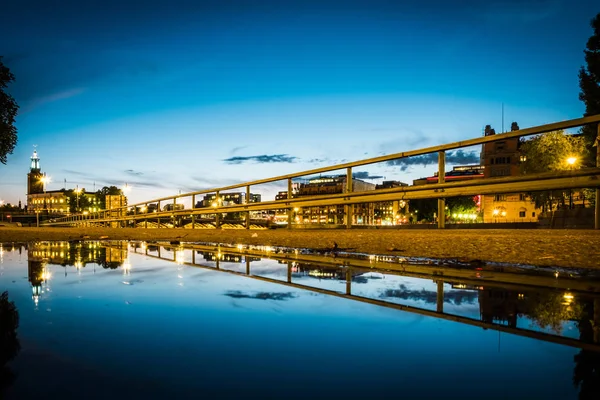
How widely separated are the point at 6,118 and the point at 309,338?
14.3 meters

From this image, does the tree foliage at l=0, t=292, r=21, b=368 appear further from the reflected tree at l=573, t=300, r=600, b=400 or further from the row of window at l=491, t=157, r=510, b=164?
the row of window at l=491, t=157, r=510, b=164

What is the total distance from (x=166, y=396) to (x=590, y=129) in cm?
2962

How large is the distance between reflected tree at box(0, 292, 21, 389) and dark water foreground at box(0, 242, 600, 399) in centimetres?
2

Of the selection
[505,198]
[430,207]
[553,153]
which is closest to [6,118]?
[553,153]

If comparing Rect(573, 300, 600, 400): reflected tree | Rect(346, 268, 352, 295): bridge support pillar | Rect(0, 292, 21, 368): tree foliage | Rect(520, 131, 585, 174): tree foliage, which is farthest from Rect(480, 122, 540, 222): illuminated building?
Rect(0, 292, 21, 368): tree foliage

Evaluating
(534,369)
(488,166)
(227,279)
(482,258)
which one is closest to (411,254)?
(482,258)

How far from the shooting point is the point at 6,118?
12289 millimetres

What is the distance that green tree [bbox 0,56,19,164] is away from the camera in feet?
37.7

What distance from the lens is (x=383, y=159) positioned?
7656mm

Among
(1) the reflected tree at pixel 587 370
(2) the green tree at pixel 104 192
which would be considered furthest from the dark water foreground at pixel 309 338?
(2) the green tree at pixel 104 192

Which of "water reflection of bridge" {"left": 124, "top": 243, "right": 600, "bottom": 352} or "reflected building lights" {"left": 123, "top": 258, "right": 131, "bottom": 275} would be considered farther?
"reflected building lights" {"left": 123, "top": 258, "right": 131, "bottom": 275}

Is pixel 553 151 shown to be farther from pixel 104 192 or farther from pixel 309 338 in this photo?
pixel 104 192

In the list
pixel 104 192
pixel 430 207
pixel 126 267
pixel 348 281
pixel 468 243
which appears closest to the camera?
pixel 348 281

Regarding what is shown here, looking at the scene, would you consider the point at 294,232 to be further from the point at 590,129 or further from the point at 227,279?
the point at 590,129
